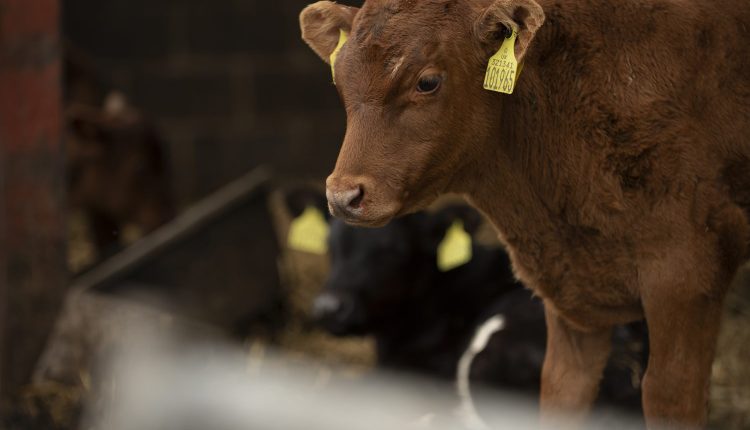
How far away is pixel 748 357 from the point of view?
4.84 m

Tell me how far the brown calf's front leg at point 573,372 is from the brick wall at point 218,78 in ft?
15.8

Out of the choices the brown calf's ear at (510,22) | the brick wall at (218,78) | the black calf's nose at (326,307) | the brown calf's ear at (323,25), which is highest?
the brown calf's ear at (510,22)

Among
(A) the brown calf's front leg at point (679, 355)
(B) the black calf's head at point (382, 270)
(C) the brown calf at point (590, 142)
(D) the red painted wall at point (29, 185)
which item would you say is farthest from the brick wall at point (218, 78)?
(A) the brown calf's front leg at point (679, 355)

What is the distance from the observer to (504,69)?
268cm

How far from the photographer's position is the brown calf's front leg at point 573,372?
3199 mm

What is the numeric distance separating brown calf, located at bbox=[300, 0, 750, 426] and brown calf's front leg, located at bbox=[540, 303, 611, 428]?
10.0 inches

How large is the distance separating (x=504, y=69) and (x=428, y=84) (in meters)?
0.19

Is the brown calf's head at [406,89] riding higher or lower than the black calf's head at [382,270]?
higher

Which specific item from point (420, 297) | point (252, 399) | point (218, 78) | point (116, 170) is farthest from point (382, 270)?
point (218, 78)

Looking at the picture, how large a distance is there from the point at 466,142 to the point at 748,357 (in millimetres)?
2616

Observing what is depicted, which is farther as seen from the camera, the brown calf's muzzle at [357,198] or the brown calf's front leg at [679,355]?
the brown calf's front leg at [679,355]

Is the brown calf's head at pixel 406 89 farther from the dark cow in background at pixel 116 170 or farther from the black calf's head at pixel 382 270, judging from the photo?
the dark cow in background at pixel 116 170

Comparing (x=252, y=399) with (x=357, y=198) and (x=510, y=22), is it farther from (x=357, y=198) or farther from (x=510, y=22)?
(x=510, y=22)

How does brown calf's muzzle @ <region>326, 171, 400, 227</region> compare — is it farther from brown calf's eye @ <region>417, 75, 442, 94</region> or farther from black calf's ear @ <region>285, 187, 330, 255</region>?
black calf's ear @ <region>285, 187, 330, 255</region>
